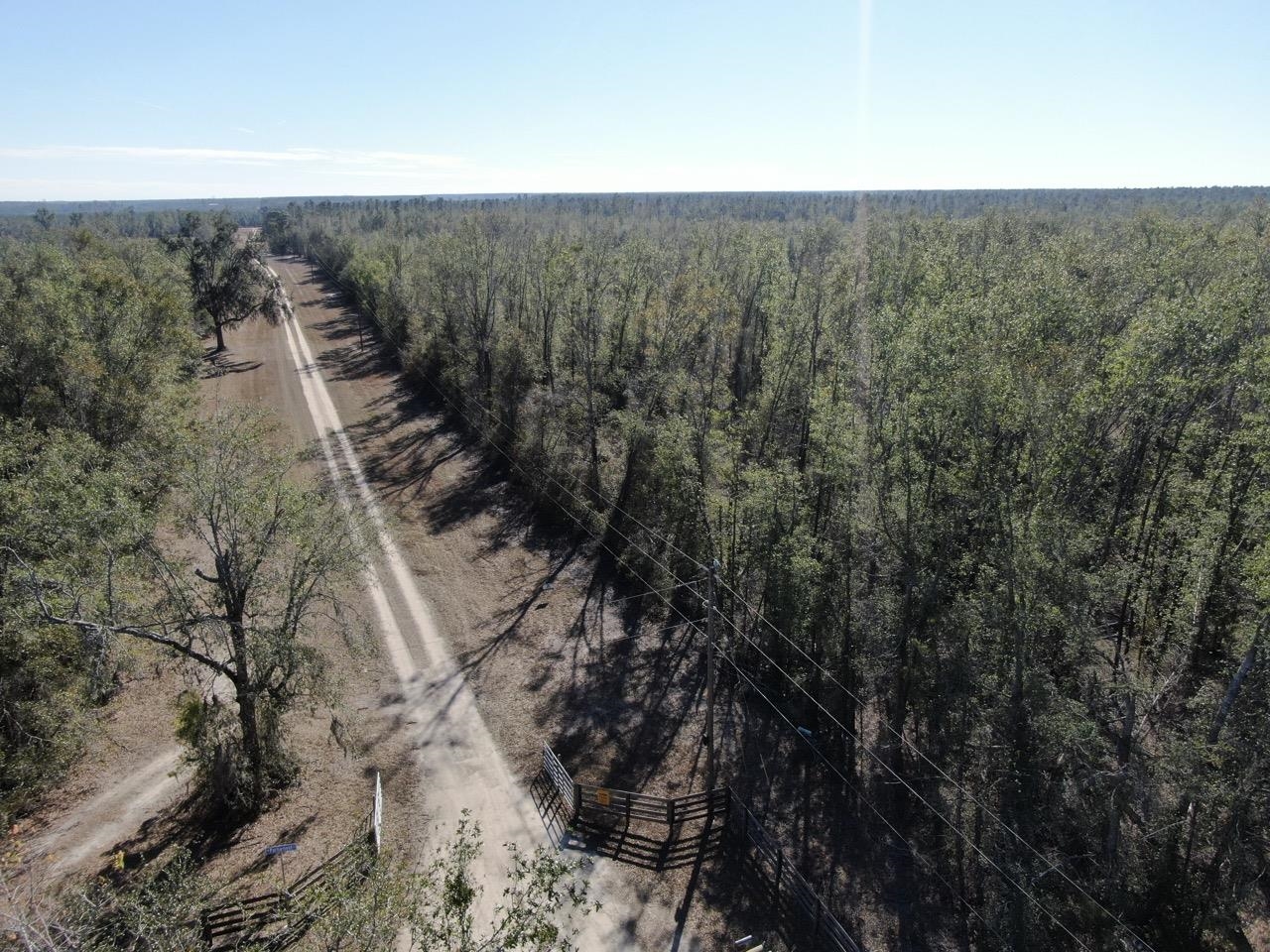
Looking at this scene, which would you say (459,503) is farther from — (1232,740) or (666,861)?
(1232,740)

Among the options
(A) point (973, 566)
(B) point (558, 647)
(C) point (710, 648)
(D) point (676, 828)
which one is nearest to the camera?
(C) point (710, 648)

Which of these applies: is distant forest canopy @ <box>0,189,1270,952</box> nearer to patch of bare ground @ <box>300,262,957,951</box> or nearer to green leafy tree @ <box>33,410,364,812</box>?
patch of bare ground @ <box>300,262,957,951</box>

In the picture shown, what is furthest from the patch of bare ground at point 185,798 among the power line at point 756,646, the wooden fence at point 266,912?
the power line at point 756,646

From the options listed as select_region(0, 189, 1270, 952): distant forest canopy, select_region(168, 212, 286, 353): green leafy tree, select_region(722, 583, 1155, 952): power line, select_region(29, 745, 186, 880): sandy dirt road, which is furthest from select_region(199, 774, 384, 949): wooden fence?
select_region(168, 212, 286, 353): green leafy tree

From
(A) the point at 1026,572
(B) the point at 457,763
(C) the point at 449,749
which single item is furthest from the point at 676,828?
(A) the point at 1026,572

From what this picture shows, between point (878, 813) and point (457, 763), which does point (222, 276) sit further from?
point (878, 813)

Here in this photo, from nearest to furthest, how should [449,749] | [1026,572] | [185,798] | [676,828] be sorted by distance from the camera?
[1026,572]
[185,798]
[676,828]
[449,749]

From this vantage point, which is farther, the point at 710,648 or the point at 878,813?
the point at 878,813

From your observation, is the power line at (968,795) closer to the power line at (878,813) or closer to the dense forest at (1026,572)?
the dense forest at (1026,572)

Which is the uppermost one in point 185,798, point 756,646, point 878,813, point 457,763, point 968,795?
point 756,646

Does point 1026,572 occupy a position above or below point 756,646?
A: above
